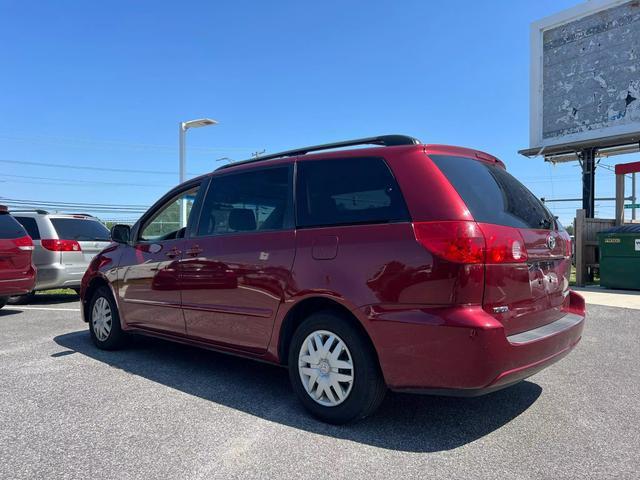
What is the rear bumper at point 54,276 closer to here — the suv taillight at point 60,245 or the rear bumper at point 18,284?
the suv taillight at point 60,245

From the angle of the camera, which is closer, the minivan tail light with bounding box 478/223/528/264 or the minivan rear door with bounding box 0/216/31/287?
the minivan tail light with bounding box 478/223/528/264

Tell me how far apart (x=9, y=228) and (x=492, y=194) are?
295 inches

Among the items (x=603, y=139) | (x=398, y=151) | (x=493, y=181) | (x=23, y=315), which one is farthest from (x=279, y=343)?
(x=603, y=139)

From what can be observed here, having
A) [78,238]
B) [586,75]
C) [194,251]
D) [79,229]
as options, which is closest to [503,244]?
[194,251]

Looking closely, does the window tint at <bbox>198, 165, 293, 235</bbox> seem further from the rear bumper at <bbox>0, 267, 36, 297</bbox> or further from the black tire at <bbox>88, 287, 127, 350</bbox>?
the rear bumper at <bbox>0, 267, 36, 297</bbox>

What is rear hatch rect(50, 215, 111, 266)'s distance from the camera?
9.10m

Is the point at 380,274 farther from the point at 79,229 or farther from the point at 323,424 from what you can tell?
the point at 79,229

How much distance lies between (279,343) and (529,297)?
174cm

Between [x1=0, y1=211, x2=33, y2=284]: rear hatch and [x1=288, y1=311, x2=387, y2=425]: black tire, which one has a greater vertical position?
[x1=0, y1=211, x2=33, y2=284]: rear hatch

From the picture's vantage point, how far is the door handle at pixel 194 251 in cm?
439

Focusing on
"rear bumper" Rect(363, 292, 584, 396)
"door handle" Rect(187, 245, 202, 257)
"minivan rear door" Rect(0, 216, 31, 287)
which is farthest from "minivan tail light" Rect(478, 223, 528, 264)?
"minivan rear door" Rect(0, 216, 31, 287)

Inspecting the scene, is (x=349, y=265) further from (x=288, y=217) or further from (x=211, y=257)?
(x=211, y=257)

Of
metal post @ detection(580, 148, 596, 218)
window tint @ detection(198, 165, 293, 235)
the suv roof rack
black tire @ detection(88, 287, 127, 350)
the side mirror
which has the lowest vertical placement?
black tire @ detection(88, 287, 127, 350)

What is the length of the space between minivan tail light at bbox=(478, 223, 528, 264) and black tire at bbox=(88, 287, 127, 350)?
161 inches
